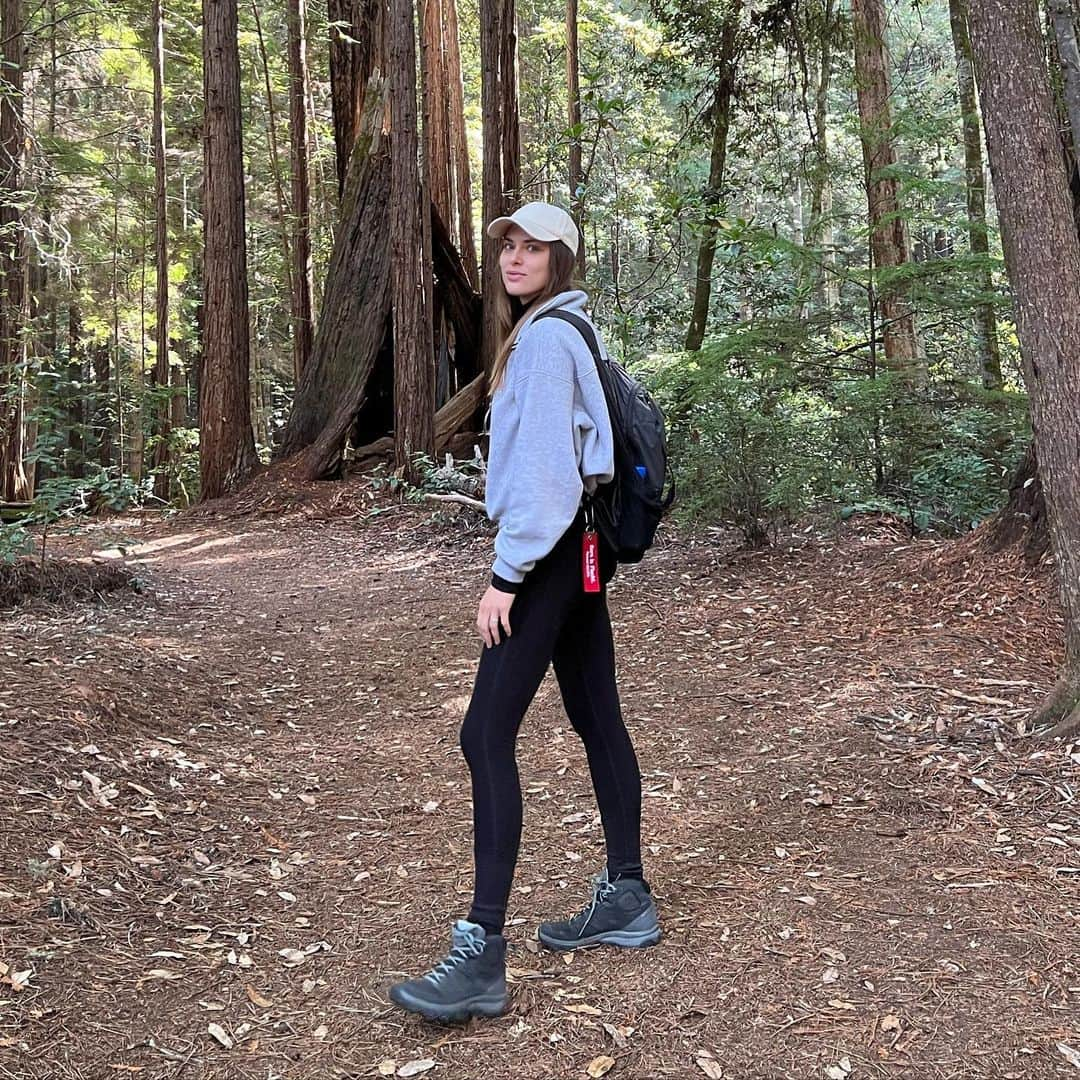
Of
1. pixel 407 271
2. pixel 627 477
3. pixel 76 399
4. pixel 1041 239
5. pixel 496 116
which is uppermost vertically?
pixel 496 116

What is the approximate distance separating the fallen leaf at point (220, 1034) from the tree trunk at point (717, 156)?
359 inches

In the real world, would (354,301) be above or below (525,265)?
above

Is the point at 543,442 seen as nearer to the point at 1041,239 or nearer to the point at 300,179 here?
the point at 1041,239

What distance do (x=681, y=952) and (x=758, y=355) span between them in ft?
19.2

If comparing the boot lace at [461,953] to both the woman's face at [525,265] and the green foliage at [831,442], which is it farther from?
the green foliage at [831,442]

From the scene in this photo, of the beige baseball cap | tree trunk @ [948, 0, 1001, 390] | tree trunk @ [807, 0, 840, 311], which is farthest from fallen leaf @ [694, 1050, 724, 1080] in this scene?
tree trunk @ [948, 0, 1001, 390]

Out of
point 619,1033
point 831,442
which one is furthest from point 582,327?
point 831,442

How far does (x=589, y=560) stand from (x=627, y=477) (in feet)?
0.83

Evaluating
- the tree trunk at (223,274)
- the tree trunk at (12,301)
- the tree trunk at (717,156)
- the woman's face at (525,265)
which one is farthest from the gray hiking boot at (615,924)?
the tree trunk at (12,301)

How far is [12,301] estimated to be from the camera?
18.7 m

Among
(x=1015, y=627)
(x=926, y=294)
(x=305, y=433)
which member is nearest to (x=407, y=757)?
(x=1015, y=627)

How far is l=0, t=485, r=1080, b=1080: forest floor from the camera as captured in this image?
2.69 meters

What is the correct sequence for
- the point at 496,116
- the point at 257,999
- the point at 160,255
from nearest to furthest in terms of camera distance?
the point at 257,999 → the point at 496,116 → the point at 160,255

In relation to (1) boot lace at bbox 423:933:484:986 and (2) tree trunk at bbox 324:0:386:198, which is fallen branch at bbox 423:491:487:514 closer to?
(2) tree trunk at bbox 324:0:386:198
